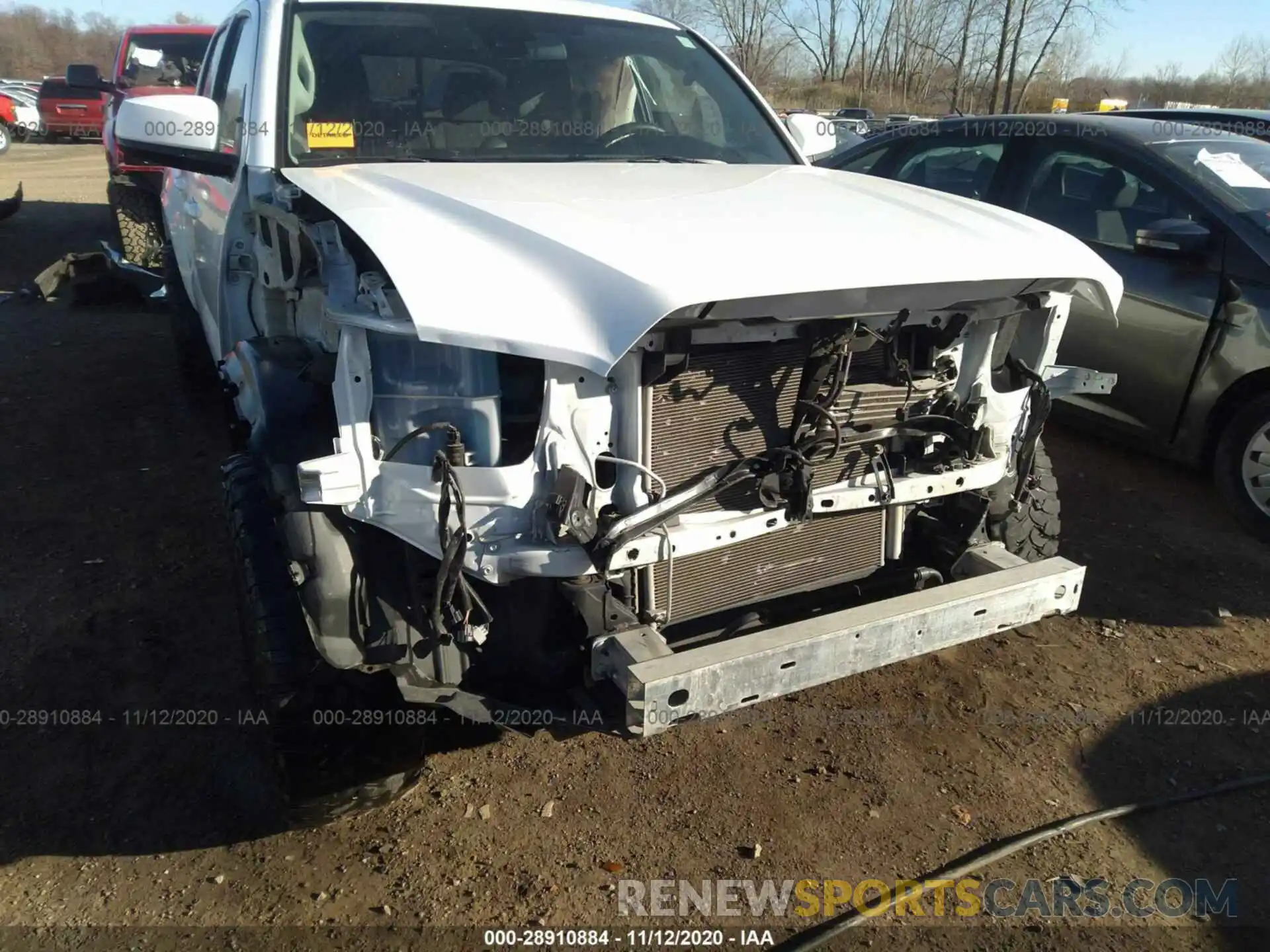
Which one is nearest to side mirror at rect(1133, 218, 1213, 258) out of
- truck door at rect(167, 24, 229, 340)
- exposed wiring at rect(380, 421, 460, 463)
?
exposed wiring at rect(380, 421, 460, 463)

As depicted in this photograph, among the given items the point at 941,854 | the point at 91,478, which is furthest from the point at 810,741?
the point at 91,478

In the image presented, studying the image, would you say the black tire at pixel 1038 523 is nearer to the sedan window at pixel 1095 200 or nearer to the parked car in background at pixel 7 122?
the sedan window at pixel 1095 200

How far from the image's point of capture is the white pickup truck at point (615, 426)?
1.99 metres

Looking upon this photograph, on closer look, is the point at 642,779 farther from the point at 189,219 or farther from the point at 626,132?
the point at 189,219

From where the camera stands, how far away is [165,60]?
9.33 meters

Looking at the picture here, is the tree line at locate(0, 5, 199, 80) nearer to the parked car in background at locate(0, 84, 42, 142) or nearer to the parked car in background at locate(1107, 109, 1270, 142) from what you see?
the parked car in background at locate(0, 84, 42, 142)

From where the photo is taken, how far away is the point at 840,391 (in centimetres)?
233

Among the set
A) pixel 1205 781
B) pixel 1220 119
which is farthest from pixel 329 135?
pixel 1220 119

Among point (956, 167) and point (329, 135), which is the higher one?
point (329, 135)

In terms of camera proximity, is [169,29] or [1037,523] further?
[169,29]

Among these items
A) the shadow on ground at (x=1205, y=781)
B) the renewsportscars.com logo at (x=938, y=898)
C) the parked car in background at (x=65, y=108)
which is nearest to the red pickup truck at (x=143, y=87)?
the renewsportscars.com logo at (x=938, y=898)

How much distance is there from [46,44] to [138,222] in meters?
74.8

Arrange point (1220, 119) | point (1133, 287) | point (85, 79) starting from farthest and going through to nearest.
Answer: point (85, 79) → point (1220, 119) → point (1133, 287)

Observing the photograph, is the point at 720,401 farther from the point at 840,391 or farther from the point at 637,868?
the point at 637,868
